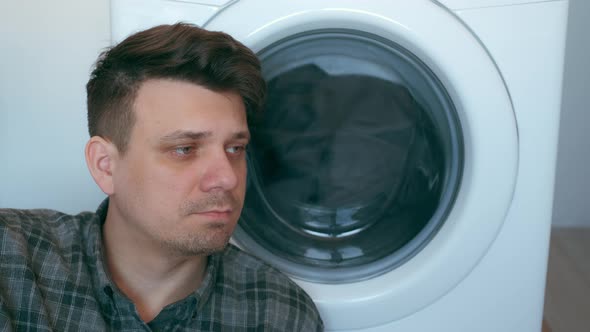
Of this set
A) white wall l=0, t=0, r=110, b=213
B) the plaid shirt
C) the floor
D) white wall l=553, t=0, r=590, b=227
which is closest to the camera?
the plaid shirt

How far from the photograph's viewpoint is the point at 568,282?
189 cm

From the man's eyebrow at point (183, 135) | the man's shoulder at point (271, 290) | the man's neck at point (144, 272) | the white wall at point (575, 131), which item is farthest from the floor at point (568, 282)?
the man's eyebrow at point (183, 135)

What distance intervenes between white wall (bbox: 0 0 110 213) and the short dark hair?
22.7 inches

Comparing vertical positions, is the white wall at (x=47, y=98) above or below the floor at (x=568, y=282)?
above

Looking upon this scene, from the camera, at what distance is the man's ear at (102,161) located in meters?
0.97

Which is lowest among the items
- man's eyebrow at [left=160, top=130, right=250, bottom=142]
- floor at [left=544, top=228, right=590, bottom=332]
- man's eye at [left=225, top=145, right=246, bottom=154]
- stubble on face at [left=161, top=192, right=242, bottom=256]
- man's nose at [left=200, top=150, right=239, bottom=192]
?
floor at [left=544, top=228, right=590, bottom=332]

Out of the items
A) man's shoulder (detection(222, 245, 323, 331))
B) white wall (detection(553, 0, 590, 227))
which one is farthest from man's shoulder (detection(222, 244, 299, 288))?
white wall (detection(553, 0, 590, 227))

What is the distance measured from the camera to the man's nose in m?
0.91

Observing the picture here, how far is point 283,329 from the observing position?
3.28ft

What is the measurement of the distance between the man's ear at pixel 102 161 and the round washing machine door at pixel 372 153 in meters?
0.23

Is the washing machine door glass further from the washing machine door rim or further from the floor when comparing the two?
the floor

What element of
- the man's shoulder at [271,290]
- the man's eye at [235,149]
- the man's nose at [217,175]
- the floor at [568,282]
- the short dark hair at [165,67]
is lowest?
the floor at [568,282]

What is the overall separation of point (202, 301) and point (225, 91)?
0.30 metres

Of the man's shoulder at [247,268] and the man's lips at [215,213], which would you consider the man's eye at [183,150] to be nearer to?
the man's lips at [215,213]
